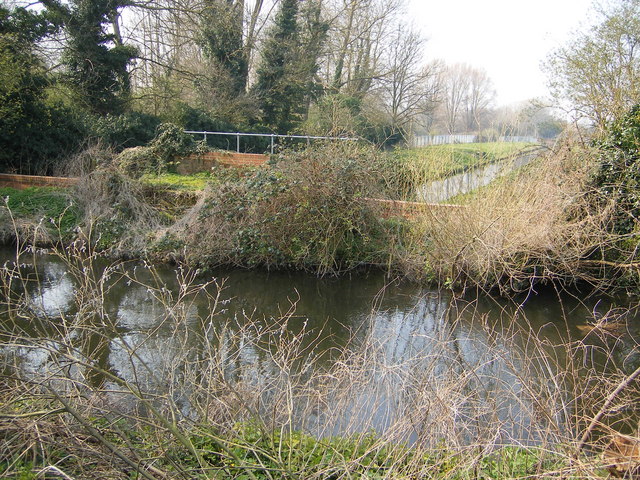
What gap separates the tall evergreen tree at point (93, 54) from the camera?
669 inches

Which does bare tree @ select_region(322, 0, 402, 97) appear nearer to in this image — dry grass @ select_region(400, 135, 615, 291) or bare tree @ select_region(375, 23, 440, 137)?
bare tree @ select_region(375, 23, 440, 137)

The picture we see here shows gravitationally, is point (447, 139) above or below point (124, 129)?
above

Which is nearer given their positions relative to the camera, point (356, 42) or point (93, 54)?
point (93, 54)

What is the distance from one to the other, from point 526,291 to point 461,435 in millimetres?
6188

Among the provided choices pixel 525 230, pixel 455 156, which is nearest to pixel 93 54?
pixel 455 156

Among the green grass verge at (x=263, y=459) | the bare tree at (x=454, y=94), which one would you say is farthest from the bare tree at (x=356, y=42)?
Result: the green grass verge at (x=263, y=459)

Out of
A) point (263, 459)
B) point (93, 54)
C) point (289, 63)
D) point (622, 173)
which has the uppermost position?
point (289, 63)

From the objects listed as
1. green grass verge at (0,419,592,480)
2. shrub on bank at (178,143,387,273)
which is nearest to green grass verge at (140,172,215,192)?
shrub on bank at (178,143,387,273)

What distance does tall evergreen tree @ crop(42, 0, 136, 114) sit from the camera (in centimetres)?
1698

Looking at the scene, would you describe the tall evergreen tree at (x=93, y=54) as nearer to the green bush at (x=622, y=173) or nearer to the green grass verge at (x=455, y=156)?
the green grass verge at (x=455, y=156)

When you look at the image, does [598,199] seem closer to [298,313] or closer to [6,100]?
[298,313]

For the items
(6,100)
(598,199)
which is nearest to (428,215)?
(598,199)

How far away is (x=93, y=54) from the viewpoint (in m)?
17.2

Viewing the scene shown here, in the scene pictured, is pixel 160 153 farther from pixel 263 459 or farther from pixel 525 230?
pixel 263 459
